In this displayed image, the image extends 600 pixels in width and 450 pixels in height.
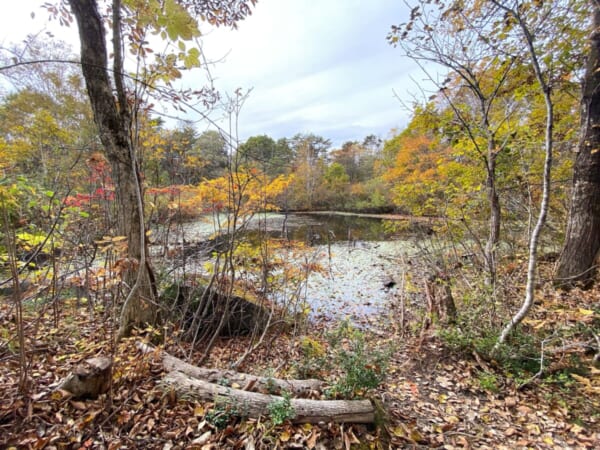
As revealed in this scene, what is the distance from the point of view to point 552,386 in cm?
209

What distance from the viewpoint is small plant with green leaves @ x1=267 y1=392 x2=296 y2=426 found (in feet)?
4.80

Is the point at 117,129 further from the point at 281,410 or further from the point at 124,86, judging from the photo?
the point at 281,410

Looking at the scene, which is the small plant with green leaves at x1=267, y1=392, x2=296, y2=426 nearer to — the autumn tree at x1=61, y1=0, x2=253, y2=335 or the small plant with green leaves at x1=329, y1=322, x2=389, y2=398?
the small plant with green leaves at x1=329, y1=322, x2=389, y2=398

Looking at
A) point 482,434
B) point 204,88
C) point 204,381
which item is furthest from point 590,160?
point 204,381

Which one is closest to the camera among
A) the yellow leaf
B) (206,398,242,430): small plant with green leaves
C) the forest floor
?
the forest floor

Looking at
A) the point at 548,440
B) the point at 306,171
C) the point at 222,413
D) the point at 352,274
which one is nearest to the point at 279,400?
the point at 222,413

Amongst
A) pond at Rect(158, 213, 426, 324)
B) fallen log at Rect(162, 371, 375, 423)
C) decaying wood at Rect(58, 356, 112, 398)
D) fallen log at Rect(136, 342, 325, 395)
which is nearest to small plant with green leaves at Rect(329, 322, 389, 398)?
fallen log at Rect(162, 371, 375, 423)

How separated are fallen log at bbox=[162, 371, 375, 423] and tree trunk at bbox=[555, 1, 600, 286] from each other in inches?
116

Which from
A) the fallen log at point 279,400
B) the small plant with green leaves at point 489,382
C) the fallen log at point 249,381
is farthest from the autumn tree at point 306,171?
the fallen log at point 279,400

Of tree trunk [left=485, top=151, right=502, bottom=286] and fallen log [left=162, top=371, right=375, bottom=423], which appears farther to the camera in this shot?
tree trunk [left=485, top=151, right=502, bottom=286]

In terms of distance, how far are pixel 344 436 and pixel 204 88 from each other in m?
2.96

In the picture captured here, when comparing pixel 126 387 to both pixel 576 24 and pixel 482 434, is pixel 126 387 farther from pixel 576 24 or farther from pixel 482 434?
pixel 576 24

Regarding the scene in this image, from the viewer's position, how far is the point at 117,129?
2.21 meters

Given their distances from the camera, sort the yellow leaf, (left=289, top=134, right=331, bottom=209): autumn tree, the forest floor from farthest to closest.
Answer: (left=289, top=134, right=331, bottom=209): autumn tree < the yellow leaf < the forest floor
